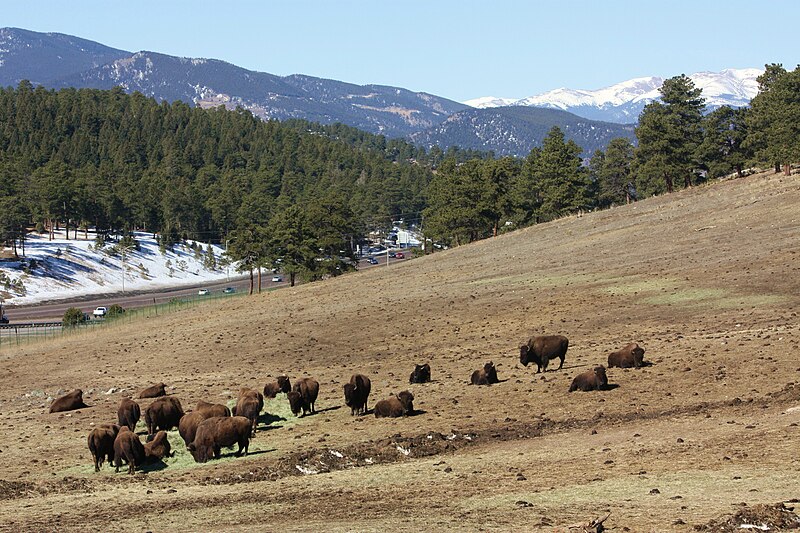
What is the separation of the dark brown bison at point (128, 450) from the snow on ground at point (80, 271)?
407 feet

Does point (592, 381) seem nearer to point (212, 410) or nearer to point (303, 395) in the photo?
point (303, 395)

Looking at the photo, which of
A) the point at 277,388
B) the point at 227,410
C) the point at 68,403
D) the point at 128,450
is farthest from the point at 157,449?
the point at 68,403

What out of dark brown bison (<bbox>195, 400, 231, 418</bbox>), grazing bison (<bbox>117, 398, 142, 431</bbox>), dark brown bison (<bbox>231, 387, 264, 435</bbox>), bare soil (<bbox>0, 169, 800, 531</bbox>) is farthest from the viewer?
grazing bison (<bbox>117, 398, 142, 431</bbox>)

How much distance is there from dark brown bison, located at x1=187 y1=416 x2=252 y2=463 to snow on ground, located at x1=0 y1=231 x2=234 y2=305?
409ft

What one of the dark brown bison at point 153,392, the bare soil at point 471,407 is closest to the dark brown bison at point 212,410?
the bare soil at point 471,407

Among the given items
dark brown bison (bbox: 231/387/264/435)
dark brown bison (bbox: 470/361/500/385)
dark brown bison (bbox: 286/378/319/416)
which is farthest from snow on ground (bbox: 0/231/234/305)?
dark brown bison (bbox: 231/387/264/435)

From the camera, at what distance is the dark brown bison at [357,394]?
31.5 m

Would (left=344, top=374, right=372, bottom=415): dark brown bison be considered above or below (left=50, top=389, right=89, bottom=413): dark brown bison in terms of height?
above

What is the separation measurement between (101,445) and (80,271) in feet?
491

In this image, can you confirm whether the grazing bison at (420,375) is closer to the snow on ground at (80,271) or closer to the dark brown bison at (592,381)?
the dark brown bison at (592,381)

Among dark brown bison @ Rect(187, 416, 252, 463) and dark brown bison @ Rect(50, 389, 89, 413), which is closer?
dark brown bison @ Rect(187, 416, 252, 463)

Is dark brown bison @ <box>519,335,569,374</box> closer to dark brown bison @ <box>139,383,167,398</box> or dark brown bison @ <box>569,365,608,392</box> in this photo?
dark brown bison @ <box>569,365,608,392</box>

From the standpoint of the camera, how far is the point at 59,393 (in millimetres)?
43375

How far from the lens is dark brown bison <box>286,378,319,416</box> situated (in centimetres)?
3247
